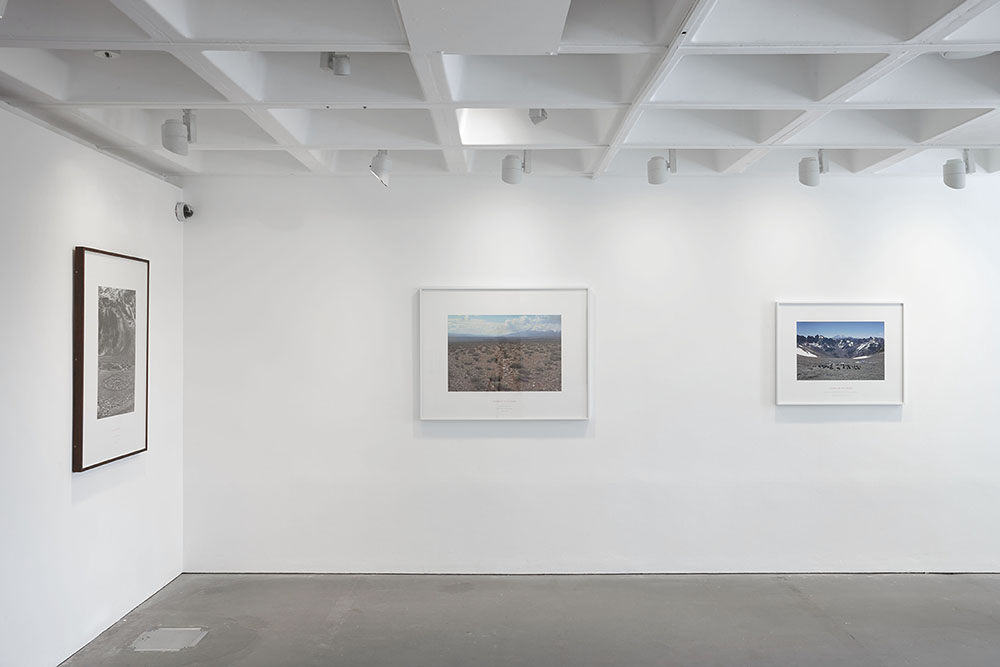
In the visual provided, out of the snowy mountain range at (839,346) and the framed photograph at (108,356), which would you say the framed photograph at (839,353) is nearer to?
the snowy mountain range at (839,346)

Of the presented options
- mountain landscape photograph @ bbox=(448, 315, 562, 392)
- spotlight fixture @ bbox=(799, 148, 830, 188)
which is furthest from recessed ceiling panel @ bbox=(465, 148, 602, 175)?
spotlight fixture @ bbox=(799, 148, 830, 188)

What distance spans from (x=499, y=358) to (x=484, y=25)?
9.30ft

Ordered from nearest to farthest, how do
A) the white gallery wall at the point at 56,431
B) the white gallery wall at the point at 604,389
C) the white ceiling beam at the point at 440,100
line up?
the white ceiling beam at the point at 440,100 < the white gallery wall at the point at 56,431 < the white gallery wall at the point at 604,389

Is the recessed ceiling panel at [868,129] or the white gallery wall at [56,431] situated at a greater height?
the recessed ceiling panel at [868,129]

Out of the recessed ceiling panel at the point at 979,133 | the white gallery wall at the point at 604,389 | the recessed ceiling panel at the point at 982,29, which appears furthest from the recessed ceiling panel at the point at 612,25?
the white gallery wall at the point at 604,389

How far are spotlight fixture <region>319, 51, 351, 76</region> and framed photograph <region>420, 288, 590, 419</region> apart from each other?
218cm

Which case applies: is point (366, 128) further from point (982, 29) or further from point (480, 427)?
point (982, 29)

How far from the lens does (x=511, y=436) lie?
5270mm

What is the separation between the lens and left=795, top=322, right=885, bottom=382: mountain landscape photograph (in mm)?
5277

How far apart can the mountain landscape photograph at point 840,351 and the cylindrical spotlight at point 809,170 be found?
1077 millimetres

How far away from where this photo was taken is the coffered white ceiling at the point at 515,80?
2.73 m

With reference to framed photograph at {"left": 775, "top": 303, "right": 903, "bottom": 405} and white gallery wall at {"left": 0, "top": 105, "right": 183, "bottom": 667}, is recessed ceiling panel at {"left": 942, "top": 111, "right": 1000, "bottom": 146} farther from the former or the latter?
white gallery wall at {"left": 0, "top": 105, "right": 183, "bottom": 667}

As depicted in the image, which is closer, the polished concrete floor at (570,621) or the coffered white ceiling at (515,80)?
the coffered white ceiling at (515,80)

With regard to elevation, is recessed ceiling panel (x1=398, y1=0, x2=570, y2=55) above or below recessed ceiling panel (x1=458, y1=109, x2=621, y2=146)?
below
